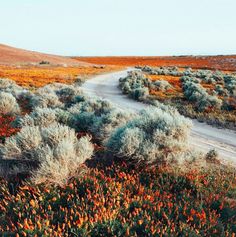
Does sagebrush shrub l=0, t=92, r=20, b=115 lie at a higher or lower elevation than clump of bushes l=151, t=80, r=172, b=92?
higher

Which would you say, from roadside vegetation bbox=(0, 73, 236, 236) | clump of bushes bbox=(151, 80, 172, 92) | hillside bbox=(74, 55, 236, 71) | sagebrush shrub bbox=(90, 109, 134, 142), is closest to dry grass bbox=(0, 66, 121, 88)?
Result: clump of bushes bbox=(151, 80, 172, 92)

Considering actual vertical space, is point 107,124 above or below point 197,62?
above

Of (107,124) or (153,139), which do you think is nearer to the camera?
(153,139)

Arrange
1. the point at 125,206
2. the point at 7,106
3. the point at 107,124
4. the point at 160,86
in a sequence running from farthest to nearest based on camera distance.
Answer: the point at 160,86, the point at 7,106, the point at 107,124, the point at 125,206

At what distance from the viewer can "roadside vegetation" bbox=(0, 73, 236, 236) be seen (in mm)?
4570

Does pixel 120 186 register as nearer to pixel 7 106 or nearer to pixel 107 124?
pixel 107 124

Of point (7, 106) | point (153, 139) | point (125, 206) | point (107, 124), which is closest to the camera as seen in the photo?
A: point (125, 206)

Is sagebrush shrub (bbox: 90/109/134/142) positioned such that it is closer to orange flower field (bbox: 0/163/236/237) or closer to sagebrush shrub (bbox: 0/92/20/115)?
orange flower field (bbox: 0/163/236/237)

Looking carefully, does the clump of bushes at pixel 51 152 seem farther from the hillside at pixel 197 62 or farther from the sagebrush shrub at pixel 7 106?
the hillside at pixel 197 62

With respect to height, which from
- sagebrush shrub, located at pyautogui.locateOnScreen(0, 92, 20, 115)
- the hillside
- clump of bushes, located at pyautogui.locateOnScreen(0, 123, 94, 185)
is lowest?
the hillside

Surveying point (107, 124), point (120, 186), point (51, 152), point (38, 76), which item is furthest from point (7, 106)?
point (38, 76)

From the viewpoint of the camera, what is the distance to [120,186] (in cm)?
551

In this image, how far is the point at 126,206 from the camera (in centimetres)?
499

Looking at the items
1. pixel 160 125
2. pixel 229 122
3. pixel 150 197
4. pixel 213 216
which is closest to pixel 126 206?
pixel 150 197
